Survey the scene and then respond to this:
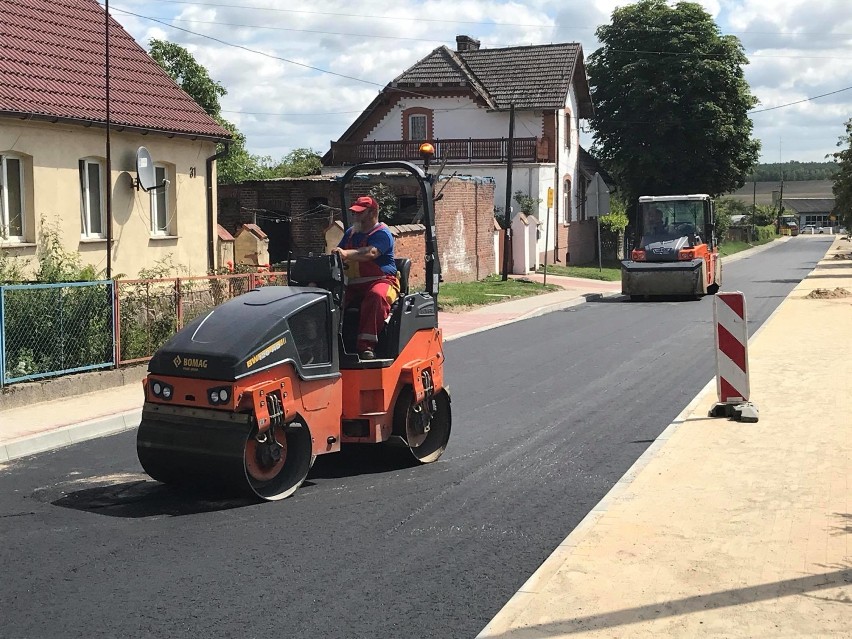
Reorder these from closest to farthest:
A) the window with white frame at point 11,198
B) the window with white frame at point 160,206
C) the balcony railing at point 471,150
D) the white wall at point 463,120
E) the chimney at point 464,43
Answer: the window with white frame at point 11,198, the window with white frame at point 160,206, the balcony railing at point 471,150, the white wall at point 463,120, the chimney at point 464,43

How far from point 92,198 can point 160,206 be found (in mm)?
2128

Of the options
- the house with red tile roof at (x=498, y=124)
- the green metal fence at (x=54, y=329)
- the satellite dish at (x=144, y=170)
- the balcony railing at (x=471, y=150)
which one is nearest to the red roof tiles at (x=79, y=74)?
the satellite dish at (x=144, y=170)

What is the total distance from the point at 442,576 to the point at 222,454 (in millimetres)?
1920

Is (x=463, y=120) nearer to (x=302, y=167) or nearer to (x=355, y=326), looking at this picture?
(x=302, y=167)

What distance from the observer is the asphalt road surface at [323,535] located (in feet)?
18.0

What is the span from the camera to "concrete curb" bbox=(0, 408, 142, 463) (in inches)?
381

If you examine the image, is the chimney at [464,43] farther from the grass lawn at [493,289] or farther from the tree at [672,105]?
the grass lawn at [493,289]

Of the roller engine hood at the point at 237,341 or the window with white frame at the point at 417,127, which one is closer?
the roller engine hood at the point at 237,341

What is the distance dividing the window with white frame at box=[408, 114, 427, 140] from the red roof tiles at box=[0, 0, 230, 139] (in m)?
24.6

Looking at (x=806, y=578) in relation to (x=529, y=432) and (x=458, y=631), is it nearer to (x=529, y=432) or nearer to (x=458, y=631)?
(x=458, y=631)

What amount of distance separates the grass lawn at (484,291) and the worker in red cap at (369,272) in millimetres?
16501

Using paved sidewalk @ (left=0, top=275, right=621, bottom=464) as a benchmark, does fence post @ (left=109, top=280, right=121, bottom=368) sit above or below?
above

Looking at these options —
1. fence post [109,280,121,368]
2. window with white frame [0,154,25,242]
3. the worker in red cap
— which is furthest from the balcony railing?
the worker in red cap

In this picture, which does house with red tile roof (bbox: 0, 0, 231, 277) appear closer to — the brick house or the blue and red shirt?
the blue and red shirt
